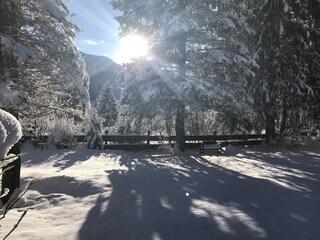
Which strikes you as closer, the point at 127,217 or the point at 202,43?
the point at 127,217

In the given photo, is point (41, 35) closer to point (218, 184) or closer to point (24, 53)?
point (24, 53)

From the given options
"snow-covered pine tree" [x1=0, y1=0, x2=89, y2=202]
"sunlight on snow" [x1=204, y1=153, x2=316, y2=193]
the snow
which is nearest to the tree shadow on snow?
"sunlight on snow" [x1=204, y1=153, x2=316, y2=193]

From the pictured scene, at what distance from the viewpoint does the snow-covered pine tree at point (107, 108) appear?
65.1 m

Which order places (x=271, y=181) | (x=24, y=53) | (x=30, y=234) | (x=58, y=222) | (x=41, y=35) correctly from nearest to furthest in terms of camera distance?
(x=30, y=234) → (x=58, y=222) → (x=24, y=53) → (x=41, y=35) → (x=271, y=181)

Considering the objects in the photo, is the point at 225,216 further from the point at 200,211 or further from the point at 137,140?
the point at 137,140

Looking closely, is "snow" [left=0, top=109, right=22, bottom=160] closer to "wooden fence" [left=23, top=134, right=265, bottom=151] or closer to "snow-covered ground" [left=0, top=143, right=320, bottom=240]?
"snow-covered ground" [left=0, top=143, right=320, bottom=240]

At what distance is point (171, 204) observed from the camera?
25.5 ft

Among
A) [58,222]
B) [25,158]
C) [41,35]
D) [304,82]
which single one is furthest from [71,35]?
[304,82]

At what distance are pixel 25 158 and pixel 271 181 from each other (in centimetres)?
958

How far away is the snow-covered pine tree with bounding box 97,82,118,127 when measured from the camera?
2562 inches

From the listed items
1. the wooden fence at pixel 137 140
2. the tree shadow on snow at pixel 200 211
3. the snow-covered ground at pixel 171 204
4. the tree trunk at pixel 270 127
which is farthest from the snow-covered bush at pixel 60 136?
the tree trunk at pixel 270 127

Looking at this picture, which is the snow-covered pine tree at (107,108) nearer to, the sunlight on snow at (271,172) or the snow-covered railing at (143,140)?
the snow-covered railing at (143,140)

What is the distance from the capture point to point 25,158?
15641 mm

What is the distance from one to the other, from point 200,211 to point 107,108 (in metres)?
60.1
